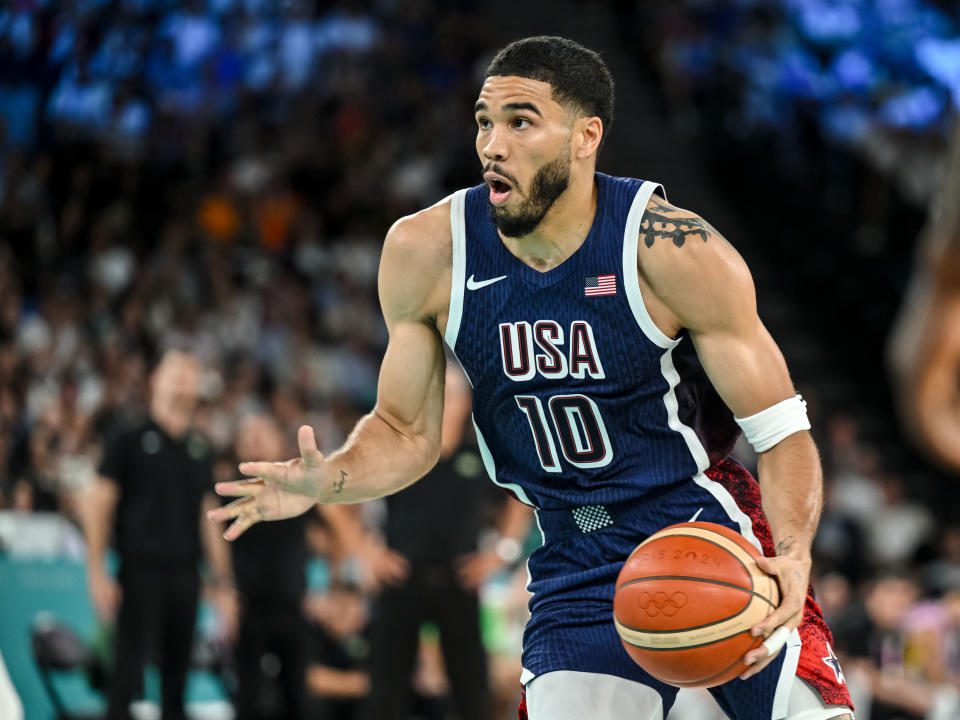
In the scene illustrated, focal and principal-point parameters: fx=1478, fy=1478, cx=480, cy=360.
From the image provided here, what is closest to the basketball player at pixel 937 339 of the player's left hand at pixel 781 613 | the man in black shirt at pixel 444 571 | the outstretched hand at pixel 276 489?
the player's left hand at pixel 781 613

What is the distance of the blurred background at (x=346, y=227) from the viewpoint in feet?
33.8

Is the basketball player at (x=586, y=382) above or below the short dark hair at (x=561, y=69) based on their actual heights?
below

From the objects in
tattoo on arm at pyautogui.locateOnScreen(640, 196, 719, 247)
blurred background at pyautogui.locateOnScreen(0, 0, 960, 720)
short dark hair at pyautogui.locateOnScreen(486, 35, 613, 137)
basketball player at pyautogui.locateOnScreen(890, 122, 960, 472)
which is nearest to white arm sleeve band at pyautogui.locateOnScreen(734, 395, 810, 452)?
tattoo on arm at pyautogui.locateOnScreen(640, 196, 719, 247)

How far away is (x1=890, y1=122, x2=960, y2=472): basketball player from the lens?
162 centimetres

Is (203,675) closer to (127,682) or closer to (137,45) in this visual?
(127,682)

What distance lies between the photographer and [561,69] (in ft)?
14.7

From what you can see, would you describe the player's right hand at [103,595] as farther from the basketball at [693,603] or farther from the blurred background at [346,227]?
the basketball at [693,603]

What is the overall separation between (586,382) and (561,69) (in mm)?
959

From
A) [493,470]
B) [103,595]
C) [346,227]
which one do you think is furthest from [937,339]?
[346,227]

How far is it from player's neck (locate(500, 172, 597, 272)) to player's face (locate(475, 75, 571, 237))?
0.12ft

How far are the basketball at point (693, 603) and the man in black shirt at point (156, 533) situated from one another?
19.4 ft

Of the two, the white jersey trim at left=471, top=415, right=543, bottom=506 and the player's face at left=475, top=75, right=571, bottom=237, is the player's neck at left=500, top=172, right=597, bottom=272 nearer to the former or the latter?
the player's face at left=475, top=75, right=571, bottom=237

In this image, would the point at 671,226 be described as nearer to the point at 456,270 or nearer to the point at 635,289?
the point at 635,289

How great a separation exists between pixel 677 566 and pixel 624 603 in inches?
7.1
